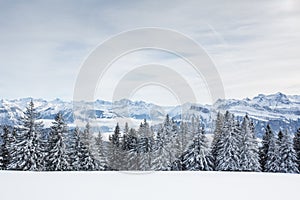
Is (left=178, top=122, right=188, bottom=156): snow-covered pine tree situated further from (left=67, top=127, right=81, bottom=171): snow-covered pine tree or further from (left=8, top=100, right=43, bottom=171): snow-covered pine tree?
(left=8, top=100, right=43, bottom=171): snow-covered pine tree

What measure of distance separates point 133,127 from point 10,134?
1031 cm

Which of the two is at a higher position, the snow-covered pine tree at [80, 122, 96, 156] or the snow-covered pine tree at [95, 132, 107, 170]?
the snow-covered pine tree at [80, 122, 96, 156]

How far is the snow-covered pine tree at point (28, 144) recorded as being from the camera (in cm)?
2227

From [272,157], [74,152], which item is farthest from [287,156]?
[74,152]

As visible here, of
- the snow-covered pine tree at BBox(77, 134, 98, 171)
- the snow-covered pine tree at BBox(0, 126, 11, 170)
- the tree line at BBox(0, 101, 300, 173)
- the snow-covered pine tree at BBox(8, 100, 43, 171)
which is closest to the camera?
the snow-covered pine tree at BBox(8, 100, 43, 171)

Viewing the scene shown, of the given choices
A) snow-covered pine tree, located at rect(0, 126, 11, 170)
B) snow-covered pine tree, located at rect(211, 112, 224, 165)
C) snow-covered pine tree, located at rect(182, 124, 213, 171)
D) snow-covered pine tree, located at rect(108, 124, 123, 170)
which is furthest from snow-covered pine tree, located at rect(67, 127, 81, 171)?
snow-covered pine tree, located at rect(211, 112, 224, 165)

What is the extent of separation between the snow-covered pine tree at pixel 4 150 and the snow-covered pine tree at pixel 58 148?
4.13 metres

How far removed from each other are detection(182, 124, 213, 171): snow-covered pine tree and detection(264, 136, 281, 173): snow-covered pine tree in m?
5.21

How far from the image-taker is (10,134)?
2597 centimetres

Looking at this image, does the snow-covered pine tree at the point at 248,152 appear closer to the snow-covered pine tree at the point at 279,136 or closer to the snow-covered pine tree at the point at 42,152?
the snow-covered pine tree at the point at 279,136

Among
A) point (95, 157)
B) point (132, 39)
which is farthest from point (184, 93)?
point (95, 157)

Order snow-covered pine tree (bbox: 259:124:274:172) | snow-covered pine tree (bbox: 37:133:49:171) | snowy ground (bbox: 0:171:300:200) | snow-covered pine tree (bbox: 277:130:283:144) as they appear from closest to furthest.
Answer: snowy ground (bbox: 0:171:300:200), snow-covered pine tree (bbox: 37:133:49:171), snow-covered pine tree (bbox: 277:130:283:144), snow-covered pine tree (bbox: 259:124:274:172)

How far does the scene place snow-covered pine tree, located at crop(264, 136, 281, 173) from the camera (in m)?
25.4

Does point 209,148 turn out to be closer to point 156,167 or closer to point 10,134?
point 156,167
